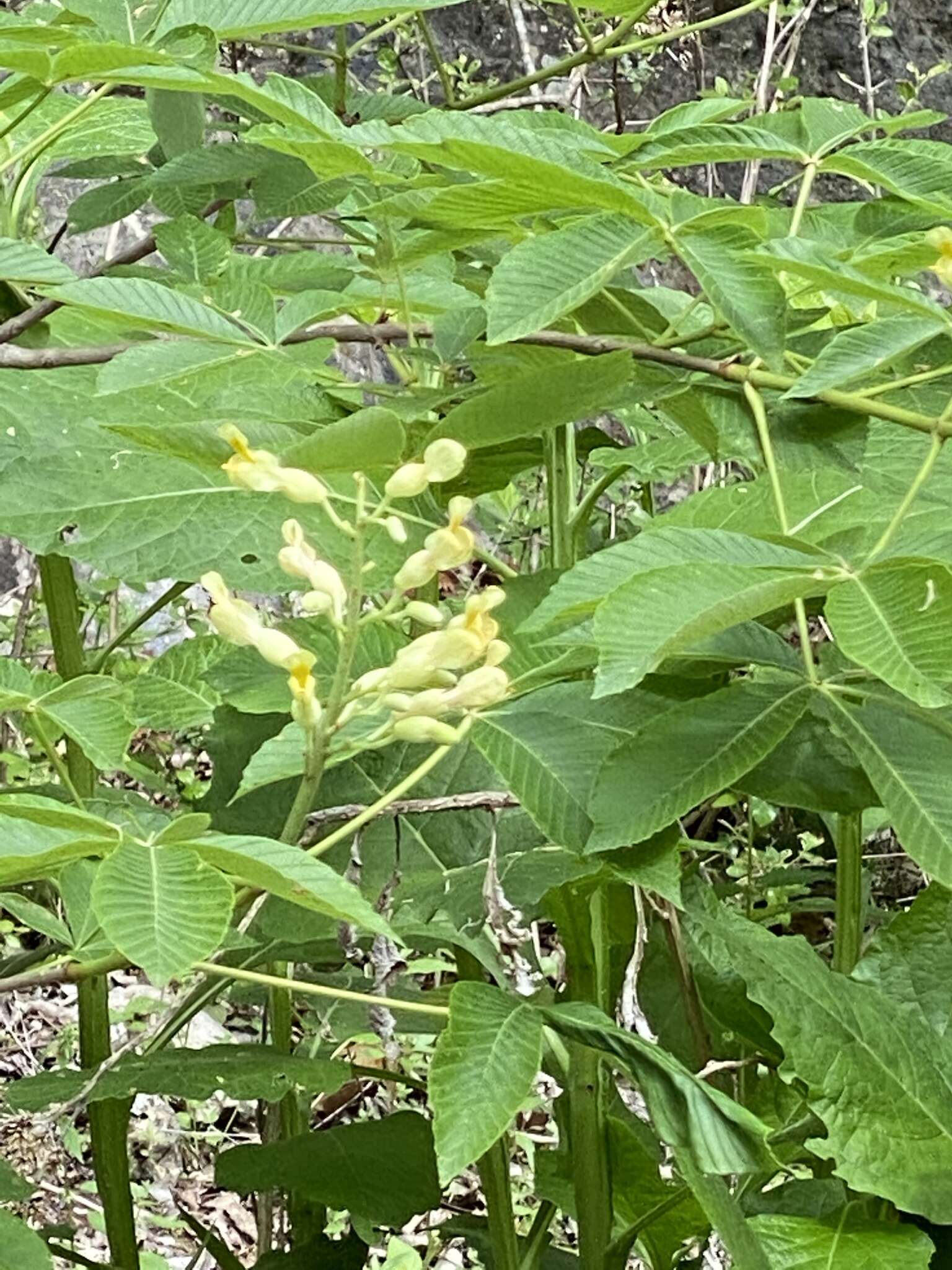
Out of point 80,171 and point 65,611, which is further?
point 80,171

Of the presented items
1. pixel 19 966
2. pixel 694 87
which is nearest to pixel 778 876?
pixel 19 966

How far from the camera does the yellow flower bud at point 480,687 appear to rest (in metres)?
0.53

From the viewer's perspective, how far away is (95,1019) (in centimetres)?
93

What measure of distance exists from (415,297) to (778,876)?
626 mm

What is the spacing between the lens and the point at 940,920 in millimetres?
705

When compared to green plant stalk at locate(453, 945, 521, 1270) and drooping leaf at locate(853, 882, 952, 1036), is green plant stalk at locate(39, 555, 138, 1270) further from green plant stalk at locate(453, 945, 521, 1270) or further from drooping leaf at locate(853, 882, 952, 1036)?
drooping leaf at locate(853, 882, 952, 1036)

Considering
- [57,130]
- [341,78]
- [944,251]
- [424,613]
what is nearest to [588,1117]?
[424,613]

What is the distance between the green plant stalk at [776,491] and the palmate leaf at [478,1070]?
0.57 ft

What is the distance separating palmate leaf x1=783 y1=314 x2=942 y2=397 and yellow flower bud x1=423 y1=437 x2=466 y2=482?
13cm

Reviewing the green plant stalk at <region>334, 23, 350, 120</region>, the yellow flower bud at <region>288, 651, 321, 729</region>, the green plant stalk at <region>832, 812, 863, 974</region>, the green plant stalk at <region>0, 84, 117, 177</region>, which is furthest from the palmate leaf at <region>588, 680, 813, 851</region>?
the green plant stalk at <region>334, 23, 350, 120</region>

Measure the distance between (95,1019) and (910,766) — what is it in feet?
1.94

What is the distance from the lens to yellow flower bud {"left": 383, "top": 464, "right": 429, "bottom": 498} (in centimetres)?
55

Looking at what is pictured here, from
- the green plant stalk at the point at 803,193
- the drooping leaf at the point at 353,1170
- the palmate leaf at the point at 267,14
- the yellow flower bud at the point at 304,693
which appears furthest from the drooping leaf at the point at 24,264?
the drooping leaf at the point at 353,1170

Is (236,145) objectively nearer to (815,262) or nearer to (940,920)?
(815,262)
